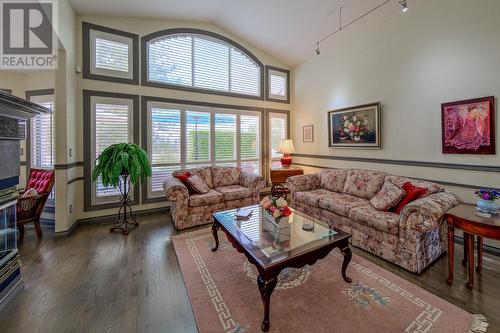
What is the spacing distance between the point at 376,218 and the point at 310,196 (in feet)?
3.94

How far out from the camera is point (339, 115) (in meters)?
4.52

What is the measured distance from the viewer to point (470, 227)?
1.99m

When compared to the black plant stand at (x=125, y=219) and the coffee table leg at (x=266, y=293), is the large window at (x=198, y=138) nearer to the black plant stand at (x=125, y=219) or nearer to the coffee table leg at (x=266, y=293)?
the black plant stand at (x=125, y=219)

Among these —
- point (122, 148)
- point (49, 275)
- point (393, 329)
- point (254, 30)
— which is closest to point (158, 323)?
point (49, 275)

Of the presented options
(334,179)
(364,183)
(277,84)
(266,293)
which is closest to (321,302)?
(266,293)

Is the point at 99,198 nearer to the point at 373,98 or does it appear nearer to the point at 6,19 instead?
the point at 6,19

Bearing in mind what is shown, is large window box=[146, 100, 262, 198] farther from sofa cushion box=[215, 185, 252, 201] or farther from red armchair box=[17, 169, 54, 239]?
red armchair box=[17, 169, 54, 239]

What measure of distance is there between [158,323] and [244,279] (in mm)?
848

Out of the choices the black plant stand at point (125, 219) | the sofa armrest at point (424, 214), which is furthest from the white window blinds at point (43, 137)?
the sofa armrest at point (424, 214)

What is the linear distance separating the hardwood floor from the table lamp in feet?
10.0

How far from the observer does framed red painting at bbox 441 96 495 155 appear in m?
2.62

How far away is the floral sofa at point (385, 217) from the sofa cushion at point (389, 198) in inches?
3.1

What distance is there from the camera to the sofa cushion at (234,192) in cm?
403

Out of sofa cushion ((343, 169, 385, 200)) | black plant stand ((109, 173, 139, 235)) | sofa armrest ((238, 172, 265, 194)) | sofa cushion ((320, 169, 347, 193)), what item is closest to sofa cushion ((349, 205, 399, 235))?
sofa cushion ((343, 169, 385, 200))
